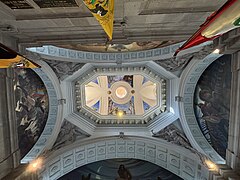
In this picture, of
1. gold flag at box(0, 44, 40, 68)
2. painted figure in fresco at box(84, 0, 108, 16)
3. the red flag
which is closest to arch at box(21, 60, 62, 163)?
gold flag at box(0, 44, 40, 68)

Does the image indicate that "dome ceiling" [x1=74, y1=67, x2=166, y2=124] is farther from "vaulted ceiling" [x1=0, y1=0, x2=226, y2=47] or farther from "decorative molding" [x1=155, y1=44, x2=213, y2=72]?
"vaulted ceiling" [x1=0, y1=0, x2=226, y2=47]

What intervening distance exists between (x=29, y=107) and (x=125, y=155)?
613 centimetres

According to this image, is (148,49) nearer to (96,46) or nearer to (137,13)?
(96,46)

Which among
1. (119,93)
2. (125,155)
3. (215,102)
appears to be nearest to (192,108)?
(215,102)

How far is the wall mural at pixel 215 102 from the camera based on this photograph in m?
8.84

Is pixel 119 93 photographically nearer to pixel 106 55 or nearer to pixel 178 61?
pixel 106 55

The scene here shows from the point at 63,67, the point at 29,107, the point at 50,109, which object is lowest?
the point at 50,109

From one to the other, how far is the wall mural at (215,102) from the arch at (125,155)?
50.7 inches

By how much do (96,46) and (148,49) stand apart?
2782 millimetres

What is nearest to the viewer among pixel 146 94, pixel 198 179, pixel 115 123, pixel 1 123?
pixel 1 123

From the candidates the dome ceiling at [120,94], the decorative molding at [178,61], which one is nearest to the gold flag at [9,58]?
the decorative molding at [178,61]

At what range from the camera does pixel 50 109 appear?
38.9 ft

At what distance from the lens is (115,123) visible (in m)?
13.6

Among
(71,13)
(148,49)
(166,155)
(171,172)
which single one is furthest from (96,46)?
(171,172)
